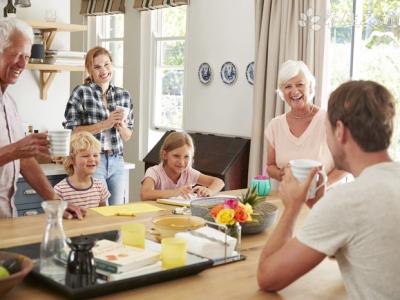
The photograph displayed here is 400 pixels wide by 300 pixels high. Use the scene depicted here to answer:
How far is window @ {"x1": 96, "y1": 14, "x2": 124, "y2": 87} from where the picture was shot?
7043 mm

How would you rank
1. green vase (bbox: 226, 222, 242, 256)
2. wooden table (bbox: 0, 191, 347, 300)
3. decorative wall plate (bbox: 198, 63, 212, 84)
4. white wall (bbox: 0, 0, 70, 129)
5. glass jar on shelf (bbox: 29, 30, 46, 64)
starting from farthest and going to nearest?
decorative wall plate (bbox: 198, 63, 212, 84) < white wall (bbox: 0, 0, 70, 129) < glass jar on shelf (bbox: 29, 30, 46, 64) < green vase (bbox: 226, 222, 242, 256) < wooden table (bbox: 0, 191, 347, 300)

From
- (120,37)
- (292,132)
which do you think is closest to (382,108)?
(292,132)

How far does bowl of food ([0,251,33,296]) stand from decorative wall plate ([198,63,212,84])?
13.8 ft

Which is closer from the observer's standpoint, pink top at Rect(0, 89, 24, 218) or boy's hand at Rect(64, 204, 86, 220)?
boy's hand at Rect(64, 204, 86, 220)

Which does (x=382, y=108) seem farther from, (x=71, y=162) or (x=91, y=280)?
(x=71, y=162)

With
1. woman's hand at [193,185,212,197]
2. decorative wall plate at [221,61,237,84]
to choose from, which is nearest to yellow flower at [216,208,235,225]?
woman's hand at [193,185,212,197]

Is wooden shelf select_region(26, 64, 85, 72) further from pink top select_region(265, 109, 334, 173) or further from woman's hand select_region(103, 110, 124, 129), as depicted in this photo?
pink top select_region(265, 109, 334, 173)

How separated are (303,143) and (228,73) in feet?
7.71

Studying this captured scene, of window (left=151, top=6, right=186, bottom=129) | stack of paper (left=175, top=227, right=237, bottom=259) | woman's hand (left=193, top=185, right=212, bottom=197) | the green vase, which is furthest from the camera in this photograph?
window (left=151, top=6, right=186, bottom=129)

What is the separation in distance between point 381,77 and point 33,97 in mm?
2736

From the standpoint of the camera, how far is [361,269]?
1.50 metres

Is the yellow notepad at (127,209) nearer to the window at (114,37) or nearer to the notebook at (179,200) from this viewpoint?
the notebook at (179,200)

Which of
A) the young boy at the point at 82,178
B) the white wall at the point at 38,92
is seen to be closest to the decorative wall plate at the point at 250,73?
the white wall at the point at 38,92

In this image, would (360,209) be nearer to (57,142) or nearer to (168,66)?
(57,142)
